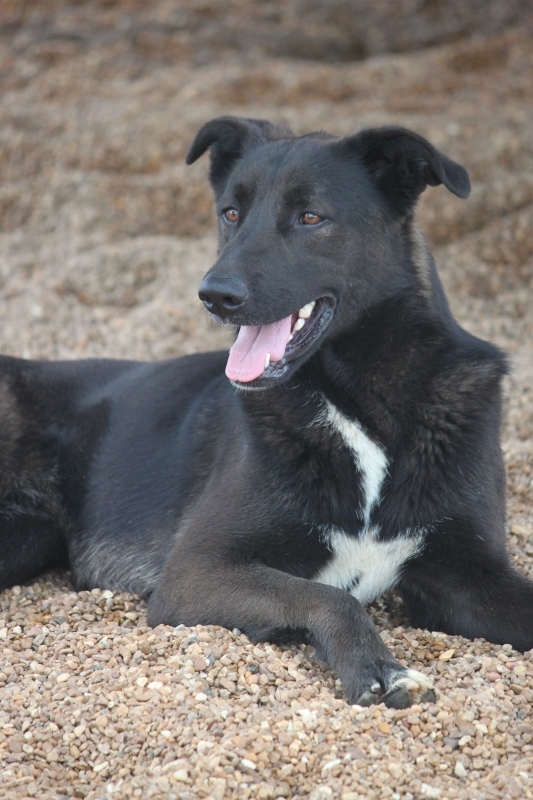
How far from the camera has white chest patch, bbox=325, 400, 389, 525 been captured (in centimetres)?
376

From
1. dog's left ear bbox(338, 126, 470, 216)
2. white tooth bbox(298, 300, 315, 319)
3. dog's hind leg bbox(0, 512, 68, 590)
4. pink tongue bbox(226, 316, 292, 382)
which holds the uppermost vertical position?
dog's left ear bbox(338, 126, 470, 216)

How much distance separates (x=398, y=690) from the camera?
3.12m

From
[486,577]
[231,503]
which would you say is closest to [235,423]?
[231,503]

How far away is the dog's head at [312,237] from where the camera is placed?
141 inches

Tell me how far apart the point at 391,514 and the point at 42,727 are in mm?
1429

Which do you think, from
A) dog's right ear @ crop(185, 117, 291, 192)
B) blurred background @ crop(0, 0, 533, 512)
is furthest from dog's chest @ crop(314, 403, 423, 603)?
blurred background @ crop(0, 0, 533, 512)

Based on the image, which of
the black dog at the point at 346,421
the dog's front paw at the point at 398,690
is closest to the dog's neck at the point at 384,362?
the black dog at the point at 346,421

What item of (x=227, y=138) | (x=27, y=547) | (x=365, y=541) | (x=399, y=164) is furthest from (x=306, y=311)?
(x=27, y=547)

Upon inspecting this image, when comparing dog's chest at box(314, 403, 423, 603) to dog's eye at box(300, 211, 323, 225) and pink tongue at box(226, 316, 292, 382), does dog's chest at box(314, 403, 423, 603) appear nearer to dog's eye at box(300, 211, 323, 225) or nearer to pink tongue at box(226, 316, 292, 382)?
pink tongue at box(226, 316, 292, 382)

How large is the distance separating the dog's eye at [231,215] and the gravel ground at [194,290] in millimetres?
1562

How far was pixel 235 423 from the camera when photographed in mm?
4227

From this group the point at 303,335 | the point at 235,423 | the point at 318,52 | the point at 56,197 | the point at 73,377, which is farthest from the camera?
the point at 318,52

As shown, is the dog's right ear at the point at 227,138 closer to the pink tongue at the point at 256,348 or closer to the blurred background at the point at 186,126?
the pink tongue at the point at 256,348

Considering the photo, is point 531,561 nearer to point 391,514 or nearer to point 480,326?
point 391,514
